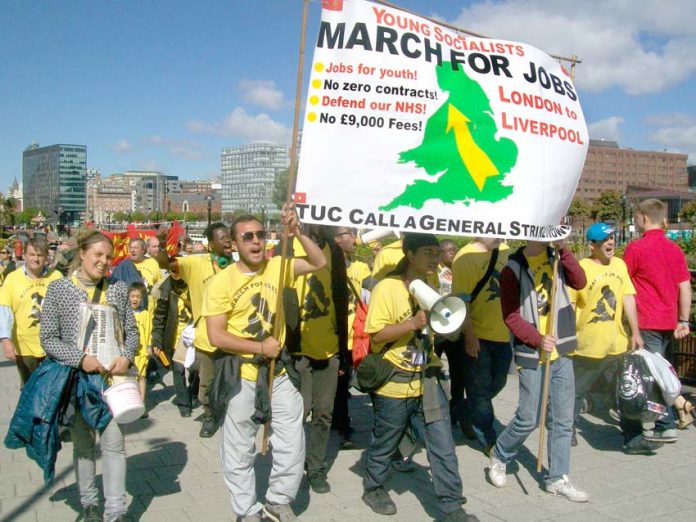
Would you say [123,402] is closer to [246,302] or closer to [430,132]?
[246,302]

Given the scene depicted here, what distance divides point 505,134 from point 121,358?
9.66ft

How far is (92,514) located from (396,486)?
221 centimetres

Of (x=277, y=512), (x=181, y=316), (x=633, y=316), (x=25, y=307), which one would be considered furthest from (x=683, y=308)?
(x=25, y=307)

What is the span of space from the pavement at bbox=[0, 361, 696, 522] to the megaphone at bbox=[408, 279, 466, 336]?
1368mm

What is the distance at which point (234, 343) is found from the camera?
4336 mm

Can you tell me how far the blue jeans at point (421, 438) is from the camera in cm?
452

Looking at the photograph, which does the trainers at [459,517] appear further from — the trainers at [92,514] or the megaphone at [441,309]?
the trainers at [92,514]

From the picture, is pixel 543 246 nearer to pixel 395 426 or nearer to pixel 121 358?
pixel 395 426

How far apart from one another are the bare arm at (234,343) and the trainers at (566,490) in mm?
2326

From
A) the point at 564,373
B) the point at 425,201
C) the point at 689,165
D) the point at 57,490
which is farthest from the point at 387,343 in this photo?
the point at 689,165

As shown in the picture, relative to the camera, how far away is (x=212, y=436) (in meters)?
6.96

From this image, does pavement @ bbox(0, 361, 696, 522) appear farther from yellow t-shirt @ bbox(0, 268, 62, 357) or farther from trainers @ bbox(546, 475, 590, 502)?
yellow t-shirt @ bbox(0, 268, 62, 357)

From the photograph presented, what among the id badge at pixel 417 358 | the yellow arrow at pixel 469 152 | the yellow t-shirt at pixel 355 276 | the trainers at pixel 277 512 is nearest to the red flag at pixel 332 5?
the yellow arrow at pixel 469 152

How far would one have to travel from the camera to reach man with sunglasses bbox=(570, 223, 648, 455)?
616 cm
